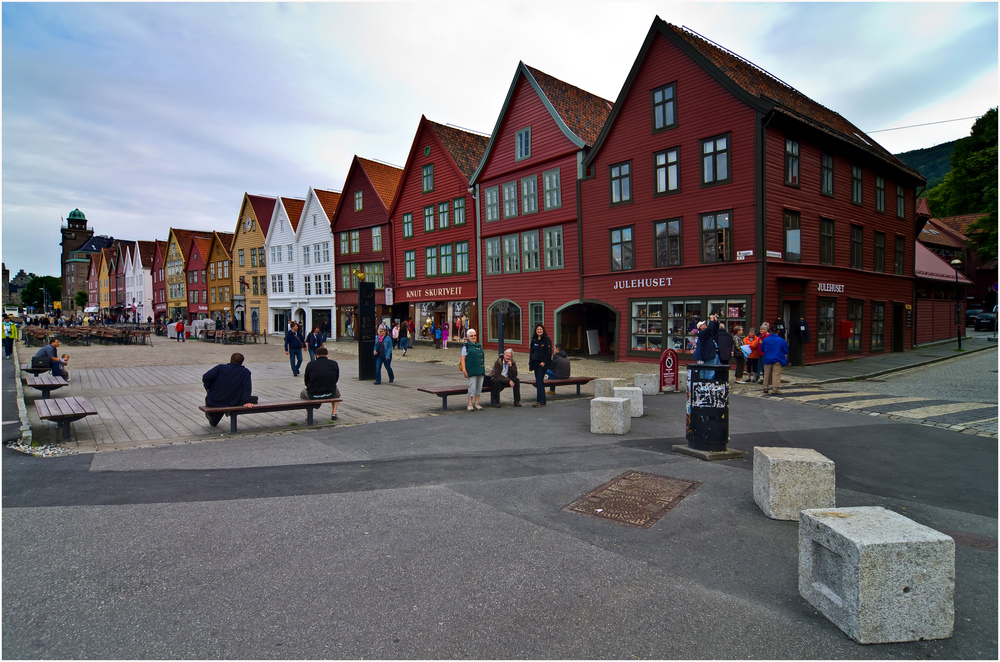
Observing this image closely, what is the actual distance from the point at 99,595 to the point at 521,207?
2628 cm

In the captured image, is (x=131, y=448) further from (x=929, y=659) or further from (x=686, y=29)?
(x=686, y=29)

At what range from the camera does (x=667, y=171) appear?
72.2 feet

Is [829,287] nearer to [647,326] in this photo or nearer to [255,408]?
[647,326]

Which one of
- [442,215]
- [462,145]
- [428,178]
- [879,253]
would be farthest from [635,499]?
[462,145]

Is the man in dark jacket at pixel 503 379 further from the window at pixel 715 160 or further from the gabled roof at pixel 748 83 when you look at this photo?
the gabled roof at pixel 748 83

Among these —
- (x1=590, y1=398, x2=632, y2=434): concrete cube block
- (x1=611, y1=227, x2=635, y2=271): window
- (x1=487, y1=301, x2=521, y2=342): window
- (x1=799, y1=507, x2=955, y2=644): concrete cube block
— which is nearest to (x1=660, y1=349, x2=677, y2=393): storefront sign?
(x1=590, y1=398, x2=632, y2=434): concrete cube block

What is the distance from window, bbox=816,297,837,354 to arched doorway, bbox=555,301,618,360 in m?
8.63

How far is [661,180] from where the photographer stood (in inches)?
874

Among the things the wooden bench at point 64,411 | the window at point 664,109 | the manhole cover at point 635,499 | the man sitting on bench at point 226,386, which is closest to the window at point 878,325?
the window at point 664,109

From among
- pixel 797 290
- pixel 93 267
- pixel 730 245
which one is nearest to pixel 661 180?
pixel 730 245

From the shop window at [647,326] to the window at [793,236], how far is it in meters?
4.81

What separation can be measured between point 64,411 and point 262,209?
Result: 1950 inches

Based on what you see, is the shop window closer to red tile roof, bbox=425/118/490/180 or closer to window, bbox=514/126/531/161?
window, bbox=514/126/531/161

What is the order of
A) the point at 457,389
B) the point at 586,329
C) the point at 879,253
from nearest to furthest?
1. the point at 457,389
2. the point at 879,253
3. the point at 586,329
